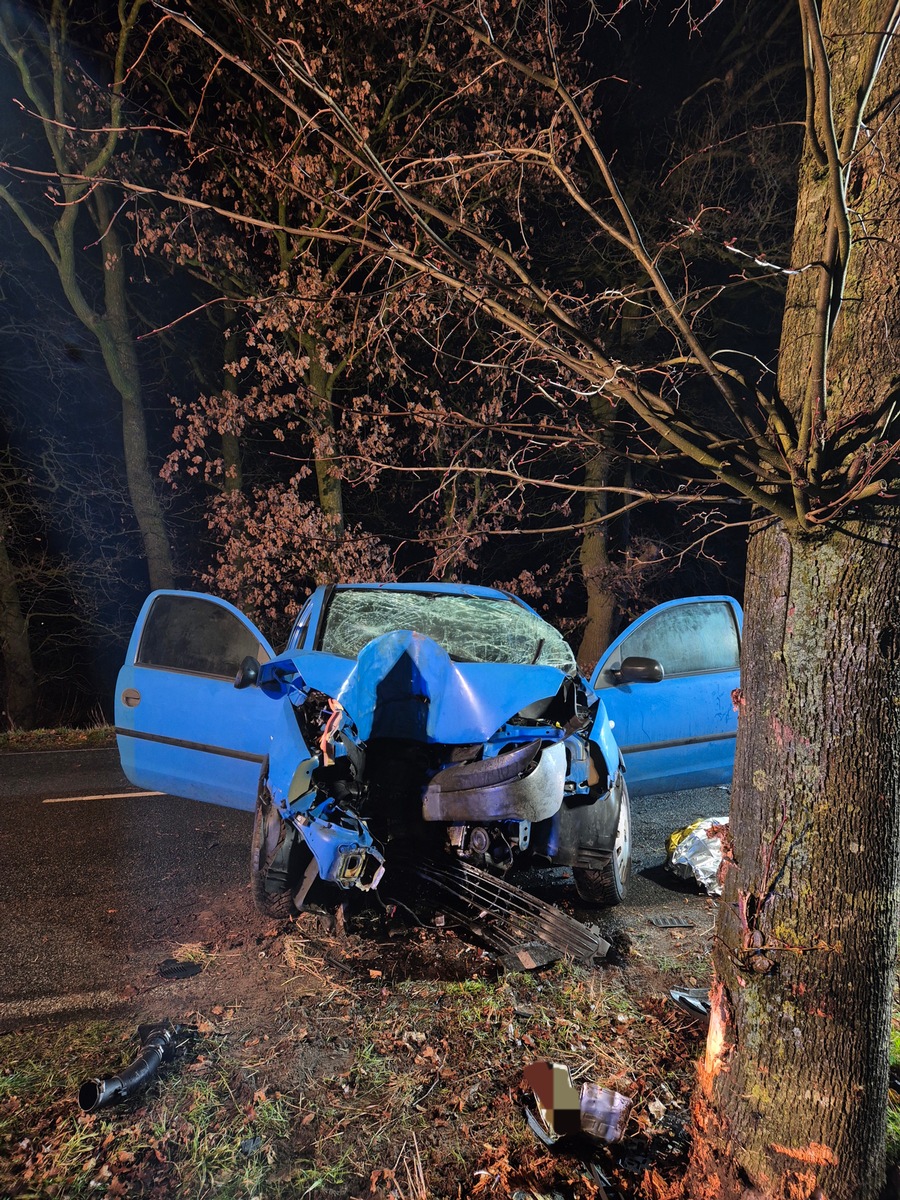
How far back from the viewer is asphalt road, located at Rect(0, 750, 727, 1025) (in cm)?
352

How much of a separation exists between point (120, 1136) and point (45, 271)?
13851 millimetres

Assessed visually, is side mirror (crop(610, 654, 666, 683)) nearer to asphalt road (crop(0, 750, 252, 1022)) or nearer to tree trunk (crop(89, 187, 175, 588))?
asphalt road (crop(0, 750, 252, 1022))

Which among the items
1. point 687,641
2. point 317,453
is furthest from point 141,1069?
point 317,453

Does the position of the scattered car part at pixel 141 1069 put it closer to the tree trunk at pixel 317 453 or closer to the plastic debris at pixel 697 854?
the plastic debris at pixel 697 854

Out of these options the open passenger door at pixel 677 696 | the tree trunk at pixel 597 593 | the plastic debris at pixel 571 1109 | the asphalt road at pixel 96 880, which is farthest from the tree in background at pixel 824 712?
the tree trunk at pixel 597 593

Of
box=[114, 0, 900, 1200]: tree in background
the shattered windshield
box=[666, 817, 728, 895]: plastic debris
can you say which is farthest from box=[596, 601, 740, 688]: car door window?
box=[114, 0, 900, 1200]: tree in background

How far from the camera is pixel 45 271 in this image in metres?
12.6

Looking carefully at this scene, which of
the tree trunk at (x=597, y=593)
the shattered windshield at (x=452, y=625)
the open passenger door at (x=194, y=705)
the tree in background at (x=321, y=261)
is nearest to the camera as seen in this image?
the shattered windshield at (x=452, y=625)

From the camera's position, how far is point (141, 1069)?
8.52 ft

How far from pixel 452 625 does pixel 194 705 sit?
1802mm

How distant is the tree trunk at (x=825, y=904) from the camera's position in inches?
84.1

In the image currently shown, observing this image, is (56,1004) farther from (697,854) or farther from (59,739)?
(59,739)

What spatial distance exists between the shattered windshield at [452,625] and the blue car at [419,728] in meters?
0.01

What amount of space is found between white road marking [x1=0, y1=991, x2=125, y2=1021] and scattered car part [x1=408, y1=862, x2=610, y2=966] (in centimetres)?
149
